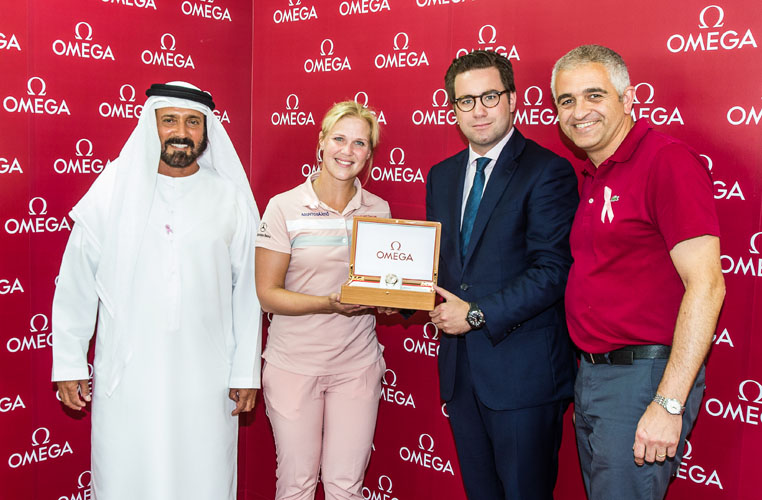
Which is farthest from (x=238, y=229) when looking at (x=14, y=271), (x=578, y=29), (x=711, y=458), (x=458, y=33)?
(x=711, y=458)

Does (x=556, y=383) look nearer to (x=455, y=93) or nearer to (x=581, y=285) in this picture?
(x=581, y=285)

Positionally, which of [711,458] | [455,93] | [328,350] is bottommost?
[711,458]

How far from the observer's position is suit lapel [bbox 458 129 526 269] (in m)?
2.51

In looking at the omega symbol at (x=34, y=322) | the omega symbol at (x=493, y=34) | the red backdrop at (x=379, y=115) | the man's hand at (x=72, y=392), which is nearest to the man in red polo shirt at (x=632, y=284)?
the red backdrop at (x=379, y=115)

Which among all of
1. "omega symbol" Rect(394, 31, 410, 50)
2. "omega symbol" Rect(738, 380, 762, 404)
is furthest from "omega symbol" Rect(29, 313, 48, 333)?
"omega symbol" Rect(738, 380, 762, 404)

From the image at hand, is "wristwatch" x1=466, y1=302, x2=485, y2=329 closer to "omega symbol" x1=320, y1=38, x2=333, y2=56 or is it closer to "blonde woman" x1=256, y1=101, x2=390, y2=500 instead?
"blonde woman" x1=256, y1=101, x2=390, y2=500

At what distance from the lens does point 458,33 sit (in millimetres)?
3238

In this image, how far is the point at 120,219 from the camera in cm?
280

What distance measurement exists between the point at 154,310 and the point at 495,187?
1.55 m

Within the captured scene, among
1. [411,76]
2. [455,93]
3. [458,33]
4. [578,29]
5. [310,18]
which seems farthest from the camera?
[310,18]

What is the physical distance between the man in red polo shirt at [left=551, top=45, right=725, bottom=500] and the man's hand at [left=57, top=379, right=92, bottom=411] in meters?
2.11

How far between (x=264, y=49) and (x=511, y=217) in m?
2.35

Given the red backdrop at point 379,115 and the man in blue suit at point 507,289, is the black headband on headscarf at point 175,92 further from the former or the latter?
the man in blue suit at point 507,289

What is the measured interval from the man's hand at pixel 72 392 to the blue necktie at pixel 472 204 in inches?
70.0
